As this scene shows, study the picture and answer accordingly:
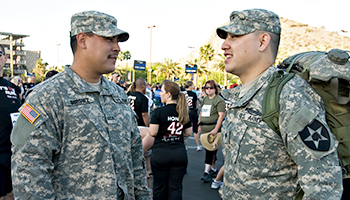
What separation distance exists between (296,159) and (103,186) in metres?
1.28

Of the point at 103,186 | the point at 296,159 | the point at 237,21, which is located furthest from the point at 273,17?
the point at 103,186

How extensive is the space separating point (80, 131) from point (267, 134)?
125 centimetres

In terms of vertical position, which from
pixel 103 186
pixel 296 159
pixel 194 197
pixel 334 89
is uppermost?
pixel 334 89

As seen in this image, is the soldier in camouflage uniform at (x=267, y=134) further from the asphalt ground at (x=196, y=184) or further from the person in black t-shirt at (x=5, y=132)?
the asphalt ground at (x=196, y=184)

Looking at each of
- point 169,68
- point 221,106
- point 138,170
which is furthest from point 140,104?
point 169,68

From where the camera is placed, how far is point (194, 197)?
5.04 meters

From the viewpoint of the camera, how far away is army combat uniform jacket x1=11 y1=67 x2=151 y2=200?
1.59 m

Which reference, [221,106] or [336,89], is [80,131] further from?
[221,106]

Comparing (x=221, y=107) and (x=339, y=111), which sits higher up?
(x=339, y=111)

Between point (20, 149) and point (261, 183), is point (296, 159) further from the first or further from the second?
point (20, 149)

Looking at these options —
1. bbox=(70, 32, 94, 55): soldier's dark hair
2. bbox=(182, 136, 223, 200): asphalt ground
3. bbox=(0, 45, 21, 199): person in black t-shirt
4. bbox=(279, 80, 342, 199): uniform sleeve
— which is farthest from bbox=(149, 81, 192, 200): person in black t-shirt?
bbox=(279, 80, 342, 199): uniform sleeve

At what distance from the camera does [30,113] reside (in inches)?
64.6

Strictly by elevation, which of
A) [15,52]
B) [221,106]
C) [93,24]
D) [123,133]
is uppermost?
[93,24]

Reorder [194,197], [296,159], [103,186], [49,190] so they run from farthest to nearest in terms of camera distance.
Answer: [194,197] → [103,186] → [49,190] → [296,159]
